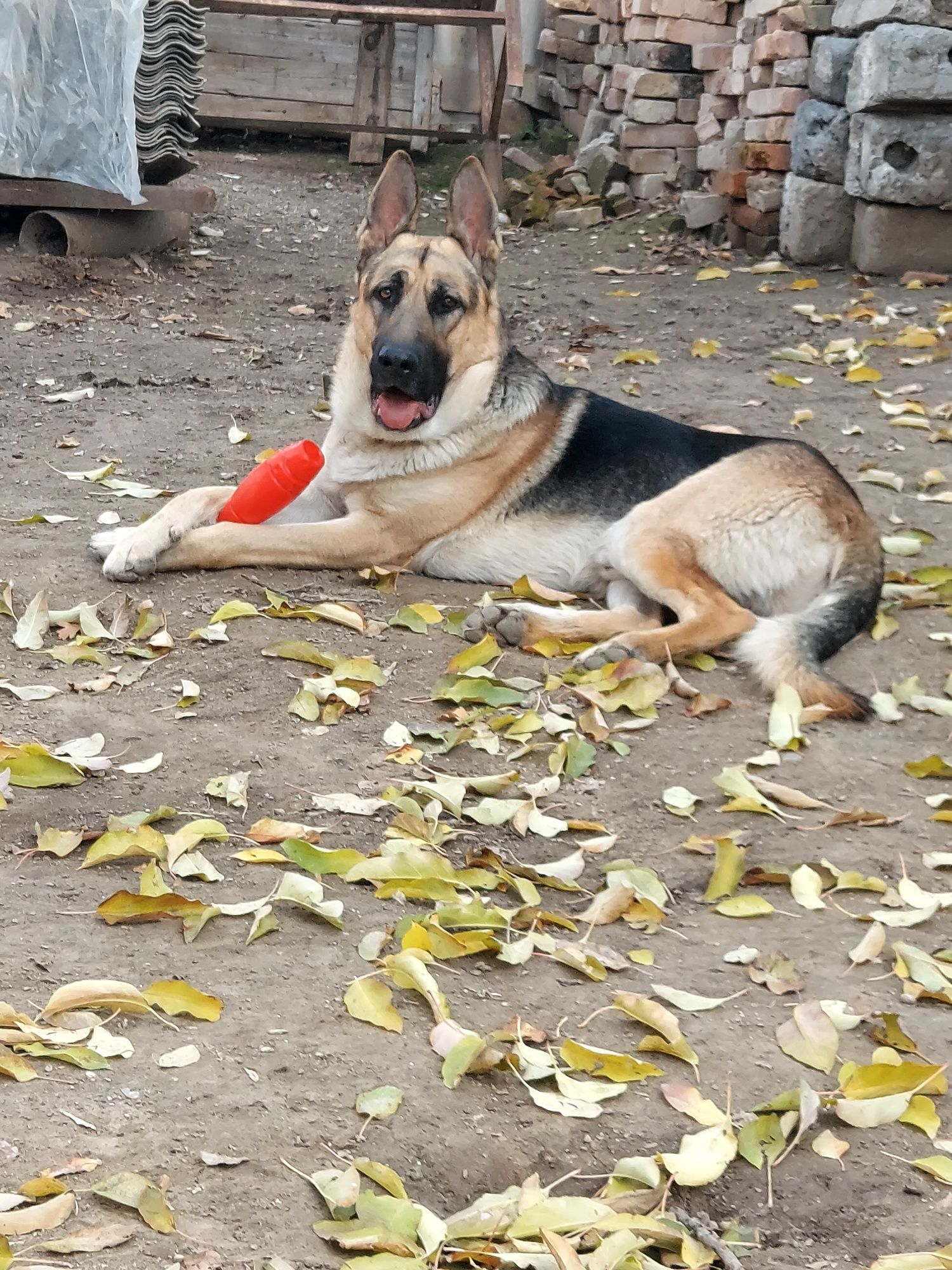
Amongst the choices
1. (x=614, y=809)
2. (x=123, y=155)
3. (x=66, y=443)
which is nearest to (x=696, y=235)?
(x=123, y=155)

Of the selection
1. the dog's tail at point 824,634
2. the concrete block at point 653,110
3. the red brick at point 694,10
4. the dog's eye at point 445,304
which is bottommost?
the dog's tail at point 824,634

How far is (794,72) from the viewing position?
9422 mm

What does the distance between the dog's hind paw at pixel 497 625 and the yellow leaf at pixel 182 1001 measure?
1.99 metres

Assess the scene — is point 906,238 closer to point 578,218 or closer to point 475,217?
point 578,218

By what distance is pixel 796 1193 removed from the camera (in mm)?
2125

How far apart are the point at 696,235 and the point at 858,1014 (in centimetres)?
895

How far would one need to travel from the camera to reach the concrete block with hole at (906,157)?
8562 mm

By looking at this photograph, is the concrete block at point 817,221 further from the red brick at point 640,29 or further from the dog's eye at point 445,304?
the dog's eye at point 445,304

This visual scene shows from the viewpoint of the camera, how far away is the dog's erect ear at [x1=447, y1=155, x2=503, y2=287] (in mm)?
4719

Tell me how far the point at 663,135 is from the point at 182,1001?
10.3m

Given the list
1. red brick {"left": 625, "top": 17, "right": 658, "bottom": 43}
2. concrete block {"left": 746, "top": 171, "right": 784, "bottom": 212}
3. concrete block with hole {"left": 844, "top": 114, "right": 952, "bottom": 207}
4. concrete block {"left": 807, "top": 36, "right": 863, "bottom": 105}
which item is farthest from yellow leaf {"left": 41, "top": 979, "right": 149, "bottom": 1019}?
red brick {"left": 625, "top": 17, "right": 658, "bottom": 43}

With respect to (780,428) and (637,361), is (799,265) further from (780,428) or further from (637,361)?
(780,428)

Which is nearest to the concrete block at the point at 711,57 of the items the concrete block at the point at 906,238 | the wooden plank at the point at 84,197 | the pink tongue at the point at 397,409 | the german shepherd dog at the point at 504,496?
the concrete block at the point at 906,238

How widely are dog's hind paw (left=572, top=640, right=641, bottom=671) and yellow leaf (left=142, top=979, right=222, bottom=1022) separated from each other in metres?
1.97
